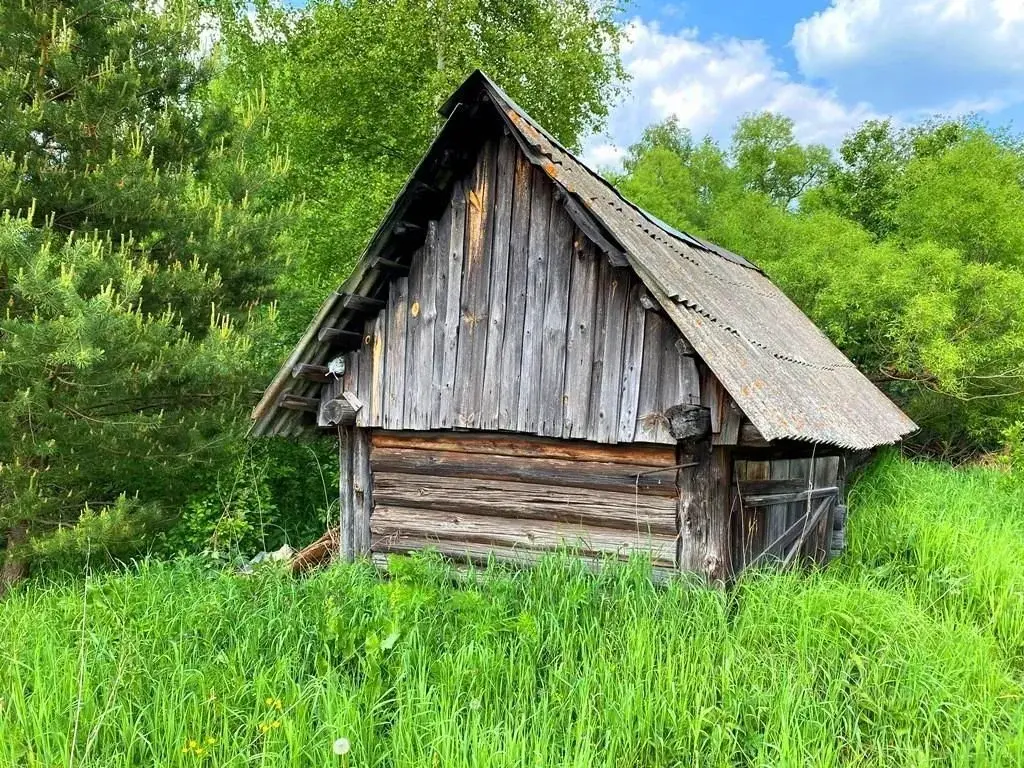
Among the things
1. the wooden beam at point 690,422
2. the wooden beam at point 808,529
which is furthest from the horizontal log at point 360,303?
the wooden beam at point 808,529

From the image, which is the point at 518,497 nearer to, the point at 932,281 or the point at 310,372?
the point at 310,372

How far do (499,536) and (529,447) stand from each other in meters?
0.93

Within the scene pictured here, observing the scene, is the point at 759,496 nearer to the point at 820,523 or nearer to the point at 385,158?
the point at 820,523

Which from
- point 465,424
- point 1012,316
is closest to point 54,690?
point 465,424

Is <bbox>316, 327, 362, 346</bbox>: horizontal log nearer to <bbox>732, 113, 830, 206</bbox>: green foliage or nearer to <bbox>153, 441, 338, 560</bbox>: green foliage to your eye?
<bbox>153, 441, 338, 560</bbox>: green foliage

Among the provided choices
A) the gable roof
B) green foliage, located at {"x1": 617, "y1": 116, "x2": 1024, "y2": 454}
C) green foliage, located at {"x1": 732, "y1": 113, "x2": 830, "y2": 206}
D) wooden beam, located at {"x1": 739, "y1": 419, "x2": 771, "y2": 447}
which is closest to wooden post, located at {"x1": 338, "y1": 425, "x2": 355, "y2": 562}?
the gable roof

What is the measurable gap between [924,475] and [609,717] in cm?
996

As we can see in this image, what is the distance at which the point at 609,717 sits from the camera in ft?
11.4

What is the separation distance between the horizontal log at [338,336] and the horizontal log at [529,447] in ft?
3.33

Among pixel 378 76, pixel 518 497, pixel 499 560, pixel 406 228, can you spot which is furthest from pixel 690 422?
pixel 378 76

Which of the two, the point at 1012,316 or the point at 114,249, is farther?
the point at 1012,316

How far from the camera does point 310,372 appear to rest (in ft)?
21.9

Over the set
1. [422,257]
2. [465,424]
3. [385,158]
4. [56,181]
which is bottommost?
[465,424]

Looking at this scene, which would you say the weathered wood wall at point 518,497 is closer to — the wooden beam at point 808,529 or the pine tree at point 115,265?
the wooden beam at point 808,529
